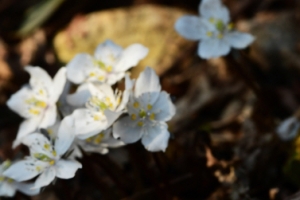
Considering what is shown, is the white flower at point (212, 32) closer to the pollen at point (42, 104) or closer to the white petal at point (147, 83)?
the white petal at point (147, 83)

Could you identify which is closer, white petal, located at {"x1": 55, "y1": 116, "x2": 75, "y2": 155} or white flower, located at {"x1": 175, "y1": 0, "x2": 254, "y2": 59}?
white petal, located at {"x1": 55, "y1": 116, "x2": 75, "y2": 155}

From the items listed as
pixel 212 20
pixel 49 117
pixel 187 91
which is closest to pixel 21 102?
pixel 49 117

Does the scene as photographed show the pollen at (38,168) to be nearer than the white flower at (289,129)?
Yes

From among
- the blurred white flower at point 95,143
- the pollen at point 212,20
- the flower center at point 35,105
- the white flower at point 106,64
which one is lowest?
the blurred white flower at point 95,143

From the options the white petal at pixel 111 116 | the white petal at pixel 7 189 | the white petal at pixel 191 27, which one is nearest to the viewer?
the white petal at pixel 111 116

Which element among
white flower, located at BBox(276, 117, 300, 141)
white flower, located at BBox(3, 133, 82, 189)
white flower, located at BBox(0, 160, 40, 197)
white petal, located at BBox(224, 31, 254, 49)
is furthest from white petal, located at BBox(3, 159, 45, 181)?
white flower, located at BBox(276, 117, 300, 141)

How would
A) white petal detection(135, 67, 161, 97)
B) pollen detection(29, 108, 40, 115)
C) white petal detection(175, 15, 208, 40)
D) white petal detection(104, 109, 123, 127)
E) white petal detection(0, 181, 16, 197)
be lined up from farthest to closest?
white petal detection(175, 15, 208, 40) → pollen detection(29, 108, 40, 115) → white petal detection(0, 181, 16, 197) → white petal detection(135, 67, 161, 97) → white petal detection(104, 109, 123, 127)

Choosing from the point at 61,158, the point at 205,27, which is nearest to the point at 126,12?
the point at 205,27

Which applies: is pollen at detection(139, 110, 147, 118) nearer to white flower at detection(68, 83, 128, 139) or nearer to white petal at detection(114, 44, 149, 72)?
white flower at detection(68, 83, 128, 139)

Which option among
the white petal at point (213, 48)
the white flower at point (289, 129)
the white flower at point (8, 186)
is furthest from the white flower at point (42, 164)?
the white flower at point (289, 129)
